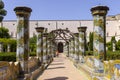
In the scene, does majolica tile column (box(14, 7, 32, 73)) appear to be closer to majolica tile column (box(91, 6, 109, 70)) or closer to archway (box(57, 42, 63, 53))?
majolica tile column (box(91, 6, 109, 70))

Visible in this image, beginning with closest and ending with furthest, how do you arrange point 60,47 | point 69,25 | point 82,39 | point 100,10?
1. point 100,10
2. point 82,39
3. point 60,47
4. point 69,25

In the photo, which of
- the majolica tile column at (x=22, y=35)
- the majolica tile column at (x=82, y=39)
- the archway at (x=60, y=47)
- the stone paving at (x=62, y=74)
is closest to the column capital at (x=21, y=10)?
the majolica tile column at (x=22, y=35)

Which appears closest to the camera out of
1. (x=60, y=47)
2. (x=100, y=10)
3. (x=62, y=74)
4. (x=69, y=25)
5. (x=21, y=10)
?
(x=100, y=10)

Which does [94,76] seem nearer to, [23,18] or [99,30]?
[99,30]

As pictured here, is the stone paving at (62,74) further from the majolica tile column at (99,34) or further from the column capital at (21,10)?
the column capital at (21,10)

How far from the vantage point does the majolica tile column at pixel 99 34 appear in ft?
32.1

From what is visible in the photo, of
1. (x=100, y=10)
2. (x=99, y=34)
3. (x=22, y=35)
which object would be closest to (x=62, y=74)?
(x=22, y=35)

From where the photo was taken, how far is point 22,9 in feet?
33.2

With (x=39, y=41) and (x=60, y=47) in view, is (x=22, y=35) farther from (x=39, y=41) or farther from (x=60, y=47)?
(x=60, y=47)

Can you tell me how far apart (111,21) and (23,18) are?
210 ft

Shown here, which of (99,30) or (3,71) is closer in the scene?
(3,71)

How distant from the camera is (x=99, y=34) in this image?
32.4ft

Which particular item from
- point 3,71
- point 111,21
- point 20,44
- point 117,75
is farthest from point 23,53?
point 111,21

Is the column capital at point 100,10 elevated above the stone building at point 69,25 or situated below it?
below
